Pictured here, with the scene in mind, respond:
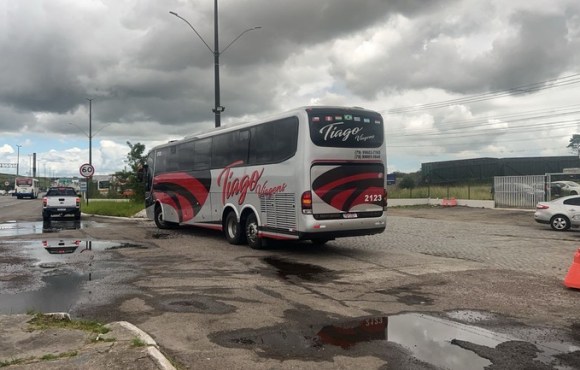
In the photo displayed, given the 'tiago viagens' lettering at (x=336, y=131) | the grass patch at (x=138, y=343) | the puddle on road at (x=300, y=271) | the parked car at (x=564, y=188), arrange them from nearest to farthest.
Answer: the grass patch at (x=138, y=343) < the puddle on road at (x=300, y=271) < the 'tiago viagens' lettering at (x=336, y=131) < the parked car at (x=564, y=188)

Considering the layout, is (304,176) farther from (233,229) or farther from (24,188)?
(24,188)

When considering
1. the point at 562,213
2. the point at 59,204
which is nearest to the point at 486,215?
the point at 562,213

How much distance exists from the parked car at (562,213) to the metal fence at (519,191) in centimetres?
877

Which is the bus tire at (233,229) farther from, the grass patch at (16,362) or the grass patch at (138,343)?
the grass patch at (16,362)

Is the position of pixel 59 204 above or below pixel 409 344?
above

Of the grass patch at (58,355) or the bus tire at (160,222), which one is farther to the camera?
the bus tire at (160,222)

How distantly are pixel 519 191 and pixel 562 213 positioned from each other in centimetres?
1094

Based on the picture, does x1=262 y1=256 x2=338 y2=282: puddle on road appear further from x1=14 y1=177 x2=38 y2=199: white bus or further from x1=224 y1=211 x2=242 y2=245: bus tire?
x1=14 y1=177 x2=38 y2=199: white bus

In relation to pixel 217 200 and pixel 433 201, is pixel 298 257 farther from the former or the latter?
pixel 433 201

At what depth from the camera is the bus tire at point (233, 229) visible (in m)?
14.5

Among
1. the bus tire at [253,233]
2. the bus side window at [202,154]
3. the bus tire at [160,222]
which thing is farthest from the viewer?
the bus tire at [160,222]

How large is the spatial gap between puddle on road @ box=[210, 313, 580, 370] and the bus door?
17.8ft

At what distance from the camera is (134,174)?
113ft

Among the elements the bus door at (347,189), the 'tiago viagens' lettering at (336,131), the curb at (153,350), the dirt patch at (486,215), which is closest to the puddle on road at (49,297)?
the curb at (153,350)
